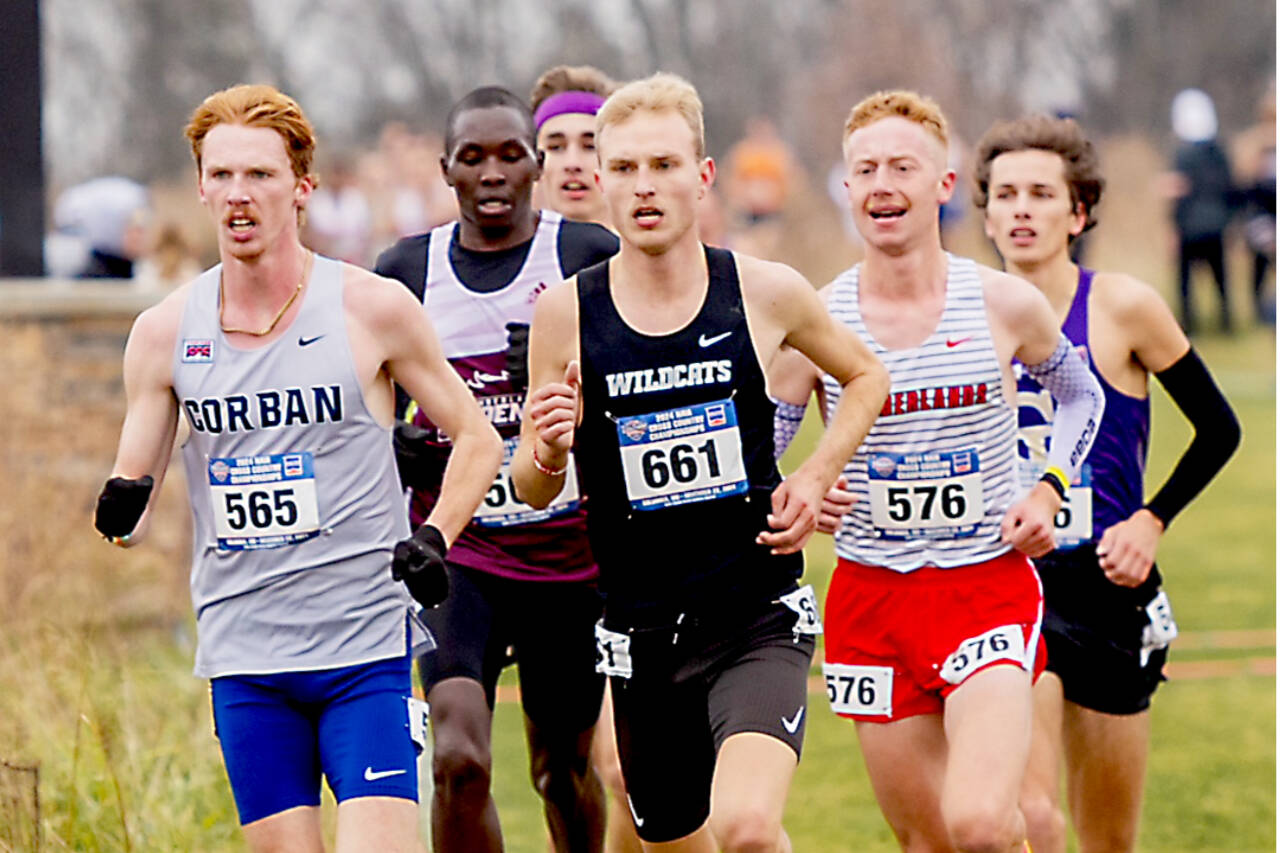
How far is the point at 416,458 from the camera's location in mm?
6070

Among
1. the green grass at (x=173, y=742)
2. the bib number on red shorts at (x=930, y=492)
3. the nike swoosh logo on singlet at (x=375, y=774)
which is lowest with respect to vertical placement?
the green grass at (x=173, y=742)

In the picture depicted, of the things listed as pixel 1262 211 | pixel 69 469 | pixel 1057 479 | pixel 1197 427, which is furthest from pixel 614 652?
pixel 1262 211

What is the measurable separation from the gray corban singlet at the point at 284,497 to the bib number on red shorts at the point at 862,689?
1.31 m

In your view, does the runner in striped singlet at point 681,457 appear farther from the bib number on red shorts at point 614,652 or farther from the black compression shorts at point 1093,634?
the black compression shorts at point 1093,634

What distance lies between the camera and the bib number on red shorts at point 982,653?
5598mm

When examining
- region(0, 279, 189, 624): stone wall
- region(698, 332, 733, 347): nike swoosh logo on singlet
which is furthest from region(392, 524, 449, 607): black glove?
region(0, 279, 189, 624): stone wall

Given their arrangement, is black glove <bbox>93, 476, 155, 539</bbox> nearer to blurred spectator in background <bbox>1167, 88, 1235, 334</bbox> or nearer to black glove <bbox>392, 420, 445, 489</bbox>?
black glove <bbox>392, 420, 445, 489</bbox>

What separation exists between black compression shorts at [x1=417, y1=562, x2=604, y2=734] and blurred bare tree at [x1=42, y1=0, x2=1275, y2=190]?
1171 inches

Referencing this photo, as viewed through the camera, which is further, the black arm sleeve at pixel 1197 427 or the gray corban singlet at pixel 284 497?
the black arm sleeve at pixel 1197 427

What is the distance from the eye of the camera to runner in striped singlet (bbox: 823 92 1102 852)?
566cm

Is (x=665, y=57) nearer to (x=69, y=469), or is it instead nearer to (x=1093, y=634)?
(x=69, y=469)

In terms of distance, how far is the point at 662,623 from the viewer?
541cm

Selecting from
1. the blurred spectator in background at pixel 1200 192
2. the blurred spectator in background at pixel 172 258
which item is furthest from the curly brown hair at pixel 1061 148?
the blurred spectator in background at pixel 1200 192

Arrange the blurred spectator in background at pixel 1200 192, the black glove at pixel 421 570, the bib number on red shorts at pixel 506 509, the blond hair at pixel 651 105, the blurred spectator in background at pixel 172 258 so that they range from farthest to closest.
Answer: the blurred spectator in background at pixel 1200 192
the blurred spectator in background at pixel 172 258
the bib number on red shorts at pixel 506 509
the blond hair at pixel 651 105
the black glove at pixel 421 570
